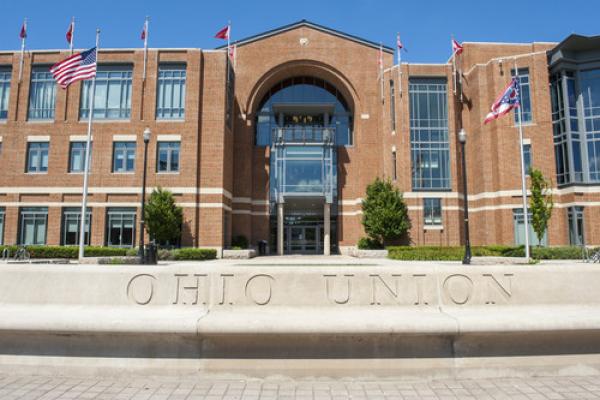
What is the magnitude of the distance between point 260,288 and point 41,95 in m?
30.6

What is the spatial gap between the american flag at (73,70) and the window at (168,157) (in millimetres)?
10915

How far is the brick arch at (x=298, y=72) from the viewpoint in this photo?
113ft

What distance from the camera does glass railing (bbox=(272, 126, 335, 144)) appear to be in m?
34.4

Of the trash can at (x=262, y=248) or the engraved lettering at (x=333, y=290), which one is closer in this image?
the engraved lettering at (x=333, y=290)

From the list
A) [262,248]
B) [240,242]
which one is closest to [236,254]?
[240,242]

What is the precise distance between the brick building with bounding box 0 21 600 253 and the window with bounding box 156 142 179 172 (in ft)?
0.25

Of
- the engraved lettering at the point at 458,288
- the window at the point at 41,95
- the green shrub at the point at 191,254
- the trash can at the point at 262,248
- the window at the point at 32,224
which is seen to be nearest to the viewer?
the engraved lettering at the point at 458,288

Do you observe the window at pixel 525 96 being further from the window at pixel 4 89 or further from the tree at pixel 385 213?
the window at pixel 4 89

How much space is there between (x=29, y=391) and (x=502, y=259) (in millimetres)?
22610

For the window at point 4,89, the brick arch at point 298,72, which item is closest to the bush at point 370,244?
the brick arch at point 298,72

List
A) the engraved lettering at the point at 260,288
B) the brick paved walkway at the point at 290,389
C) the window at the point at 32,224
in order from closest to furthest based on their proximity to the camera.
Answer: the brick paved walkway at the point at 290,389 < the engraved lettering at the point at 260,288 < the window at the point at 32,224

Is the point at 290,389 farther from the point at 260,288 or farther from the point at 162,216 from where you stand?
the point at 162,216

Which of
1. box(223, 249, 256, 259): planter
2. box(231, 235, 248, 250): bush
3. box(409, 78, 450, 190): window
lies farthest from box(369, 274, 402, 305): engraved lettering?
box(409, 78, 450, 190): window

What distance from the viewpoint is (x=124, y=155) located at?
27656 mm
